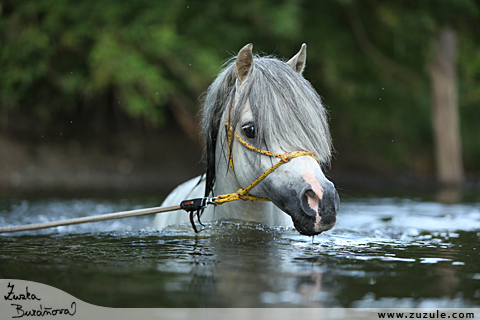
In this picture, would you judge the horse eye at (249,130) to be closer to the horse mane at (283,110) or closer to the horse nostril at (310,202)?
the horse mane at (283,110)

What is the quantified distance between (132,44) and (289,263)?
33.4 feet

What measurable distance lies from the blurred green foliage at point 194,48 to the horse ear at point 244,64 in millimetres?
7015

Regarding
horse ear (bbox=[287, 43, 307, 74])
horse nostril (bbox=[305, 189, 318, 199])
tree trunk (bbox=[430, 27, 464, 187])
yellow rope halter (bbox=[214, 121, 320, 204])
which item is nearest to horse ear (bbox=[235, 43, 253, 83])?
yellow rope halter (bbox=[214, 121, 320, 204])

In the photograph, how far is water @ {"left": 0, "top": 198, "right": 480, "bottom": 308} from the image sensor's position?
7.44 ft

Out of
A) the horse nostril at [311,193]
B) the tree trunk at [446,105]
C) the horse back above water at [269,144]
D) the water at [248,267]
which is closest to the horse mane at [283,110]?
the horse back above water at [269,144]

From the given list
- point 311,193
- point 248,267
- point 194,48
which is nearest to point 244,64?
point 311,193

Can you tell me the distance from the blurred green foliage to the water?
6798 millimetres

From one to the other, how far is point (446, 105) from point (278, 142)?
14534mm

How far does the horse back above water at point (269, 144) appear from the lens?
9.04 feet

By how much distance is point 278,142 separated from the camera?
9.74 feet

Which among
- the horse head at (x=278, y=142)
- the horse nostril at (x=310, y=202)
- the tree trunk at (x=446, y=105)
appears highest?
the tree trunk at (x=446, y=105)

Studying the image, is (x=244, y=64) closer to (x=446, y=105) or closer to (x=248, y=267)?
(x=248, y=267)

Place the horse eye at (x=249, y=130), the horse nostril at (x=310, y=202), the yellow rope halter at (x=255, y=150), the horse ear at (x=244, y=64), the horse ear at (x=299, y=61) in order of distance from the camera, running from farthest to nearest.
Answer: the horse ear at (x=299, y=61) < the horse ear at (x=244, y=64) < the horse eye at (x=249, y=130) < the yellow rope halter at (x=255, y=150) < the horse nostril at (x=310, y=202)

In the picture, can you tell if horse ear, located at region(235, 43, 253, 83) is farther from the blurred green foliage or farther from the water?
the blurred green foliage
